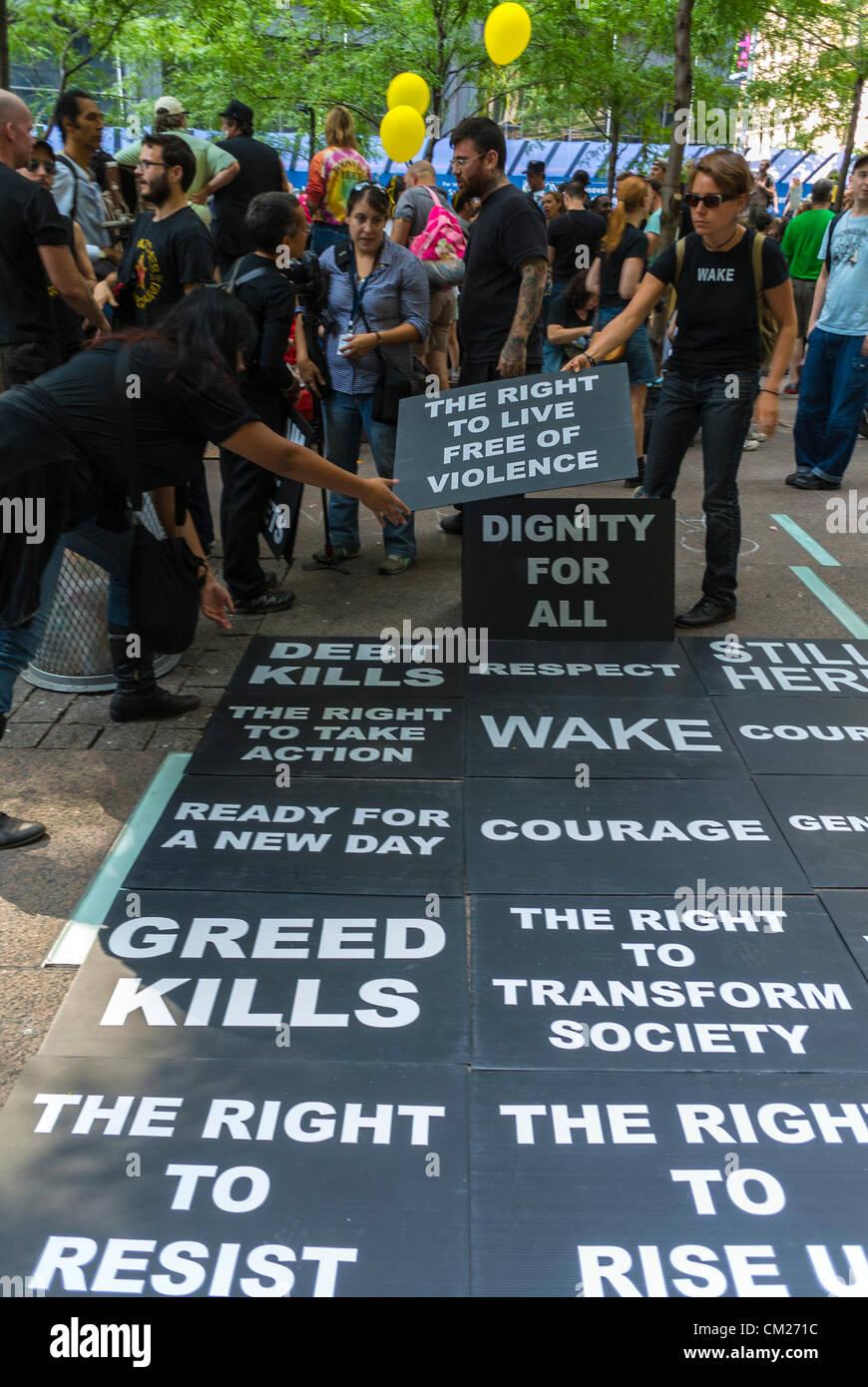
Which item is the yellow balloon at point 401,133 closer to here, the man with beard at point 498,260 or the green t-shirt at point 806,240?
the green t-shirt at point 806,240

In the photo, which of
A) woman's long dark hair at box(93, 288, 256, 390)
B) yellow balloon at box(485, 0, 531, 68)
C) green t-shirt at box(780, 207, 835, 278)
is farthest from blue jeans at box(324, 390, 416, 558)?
yellow balloon at box(485, 0, 531, 68)

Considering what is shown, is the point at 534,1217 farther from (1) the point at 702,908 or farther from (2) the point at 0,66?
(2) the point at 0,66

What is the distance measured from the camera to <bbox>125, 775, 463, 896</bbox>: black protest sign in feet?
12.3

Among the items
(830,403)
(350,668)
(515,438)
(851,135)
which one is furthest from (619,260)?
(851,135)

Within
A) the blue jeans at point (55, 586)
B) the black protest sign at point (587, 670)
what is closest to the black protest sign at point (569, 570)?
the black protest sign at point (587, 670)

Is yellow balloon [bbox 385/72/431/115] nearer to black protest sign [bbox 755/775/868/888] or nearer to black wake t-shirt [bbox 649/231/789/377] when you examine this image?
black wake t-shirt [bbox 649/231/789/377]

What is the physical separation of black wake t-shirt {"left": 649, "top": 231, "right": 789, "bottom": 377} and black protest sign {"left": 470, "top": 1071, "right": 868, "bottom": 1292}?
146 inches

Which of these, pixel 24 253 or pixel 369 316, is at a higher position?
pixel 24 253

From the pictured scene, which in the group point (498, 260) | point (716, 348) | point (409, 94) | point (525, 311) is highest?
point (409, 94)

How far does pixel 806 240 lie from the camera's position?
1220 cm

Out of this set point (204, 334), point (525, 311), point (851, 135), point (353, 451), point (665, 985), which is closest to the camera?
point (665, 985)

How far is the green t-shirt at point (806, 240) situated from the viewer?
11984 mm

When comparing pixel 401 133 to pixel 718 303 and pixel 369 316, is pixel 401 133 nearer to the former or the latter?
pixel 369 316

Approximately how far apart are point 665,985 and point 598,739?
5.26 ft
